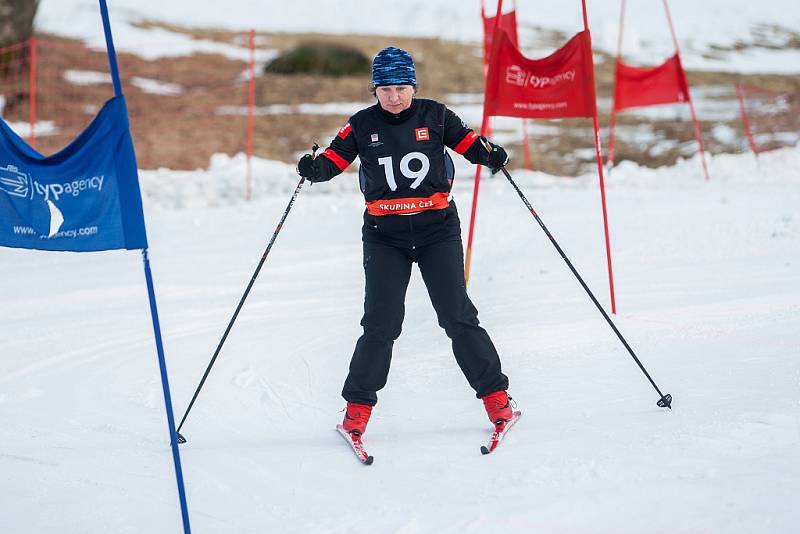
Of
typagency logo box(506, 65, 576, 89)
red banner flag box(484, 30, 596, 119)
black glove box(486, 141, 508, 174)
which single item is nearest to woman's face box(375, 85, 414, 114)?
black glove box(486, 141, 508, 174)

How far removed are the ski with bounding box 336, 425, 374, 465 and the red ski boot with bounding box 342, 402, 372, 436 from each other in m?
0.02

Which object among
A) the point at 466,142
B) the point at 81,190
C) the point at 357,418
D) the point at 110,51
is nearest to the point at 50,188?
the point at 81,190

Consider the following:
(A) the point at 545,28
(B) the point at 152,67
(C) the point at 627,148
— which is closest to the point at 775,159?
(C) the point at 627,148

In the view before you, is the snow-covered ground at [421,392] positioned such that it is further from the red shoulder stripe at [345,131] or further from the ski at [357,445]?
the red shoulder stripe at [345,131]

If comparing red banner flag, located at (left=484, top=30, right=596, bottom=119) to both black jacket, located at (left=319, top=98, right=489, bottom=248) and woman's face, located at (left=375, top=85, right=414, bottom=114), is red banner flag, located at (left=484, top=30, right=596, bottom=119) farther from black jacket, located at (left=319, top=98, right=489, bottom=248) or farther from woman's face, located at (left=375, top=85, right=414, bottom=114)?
woman's face, located at (left=375, top=85, right=414, bottom=114)

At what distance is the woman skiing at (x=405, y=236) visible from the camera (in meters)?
3.97

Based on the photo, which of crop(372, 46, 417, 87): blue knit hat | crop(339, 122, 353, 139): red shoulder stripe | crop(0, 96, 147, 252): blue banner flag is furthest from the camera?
crop(339, 122, 353, 139): red shoulder stripe

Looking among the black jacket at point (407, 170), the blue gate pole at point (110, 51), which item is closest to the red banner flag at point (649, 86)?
Answer: the black jacket at point (407, 170)

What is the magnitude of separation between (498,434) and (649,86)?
10110 mm

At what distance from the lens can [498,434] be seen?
399cm

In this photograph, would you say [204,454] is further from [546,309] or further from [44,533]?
[546,309]

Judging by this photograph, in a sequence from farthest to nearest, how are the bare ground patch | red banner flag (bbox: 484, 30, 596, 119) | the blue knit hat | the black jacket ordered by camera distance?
the bare ground patch < red banner flag (bbox: 484, 30, 596, 119) < the black jacket < the blue knit hat

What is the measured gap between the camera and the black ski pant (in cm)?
400

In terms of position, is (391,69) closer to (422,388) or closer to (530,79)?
(422,388)
